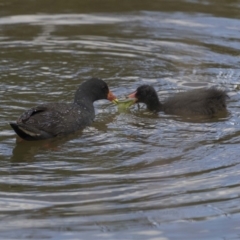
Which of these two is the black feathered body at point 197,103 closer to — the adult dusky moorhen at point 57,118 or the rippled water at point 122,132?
the rippled water at point 122,132

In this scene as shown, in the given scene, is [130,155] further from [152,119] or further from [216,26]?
[216,26]

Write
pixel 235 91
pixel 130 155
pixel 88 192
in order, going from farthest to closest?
pixel 235 91, pixel 130 155, pixel 88 192

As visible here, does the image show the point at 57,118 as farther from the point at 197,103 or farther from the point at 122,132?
the point at 197,103

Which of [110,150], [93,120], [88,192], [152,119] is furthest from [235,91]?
[88,192]

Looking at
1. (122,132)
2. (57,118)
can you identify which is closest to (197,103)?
(122,132)

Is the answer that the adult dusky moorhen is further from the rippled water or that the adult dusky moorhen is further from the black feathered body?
the black feathered body

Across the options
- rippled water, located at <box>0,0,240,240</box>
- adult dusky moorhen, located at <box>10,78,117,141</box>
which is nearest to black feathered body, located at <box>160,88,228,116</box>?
rippled water, located at <box>0,0,240,240</box>

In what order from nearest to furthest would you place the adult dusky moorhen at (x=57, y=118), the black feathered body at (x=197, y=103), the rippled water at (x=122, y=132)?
the rippled water at (x=122, y=132), the adult dusky moorhen at (x=57, y=118), the black feathered body at (x=197, y=103)

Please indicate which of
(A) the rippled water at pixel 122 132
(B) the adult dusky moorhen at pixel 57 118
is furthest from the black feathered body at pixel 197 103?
(B) the adult dusky moorhen at pixel 57 118

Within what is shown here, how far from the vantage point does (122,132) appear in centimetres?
991

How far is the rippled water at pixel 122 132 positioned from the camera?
7.10 metres

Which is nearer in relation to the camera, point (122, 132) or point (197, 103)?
point (122, 132)

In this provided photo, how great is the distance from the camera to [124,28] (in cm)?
1488

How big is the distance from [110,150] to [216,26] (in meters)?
6.49
